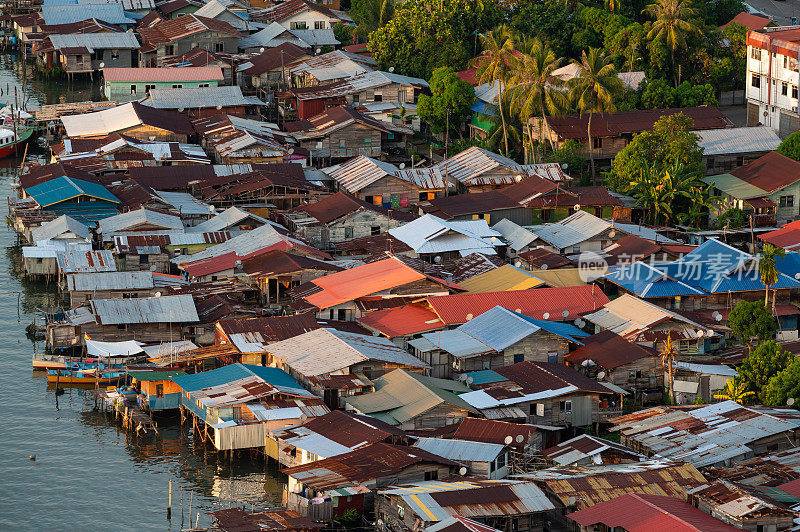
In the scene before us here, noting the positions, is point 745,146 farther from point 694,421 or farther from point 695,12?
point 694,421

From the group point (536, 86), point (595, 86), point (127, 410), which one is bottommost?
point (127, 410)

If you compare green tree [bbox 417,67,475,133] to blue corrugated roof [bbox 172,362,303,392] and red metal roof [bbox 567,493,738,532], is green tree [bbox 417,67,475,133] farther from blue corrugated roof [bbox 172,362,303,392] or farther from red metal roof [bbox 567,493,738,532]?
red metal roof [bbox 567,493,738,532]

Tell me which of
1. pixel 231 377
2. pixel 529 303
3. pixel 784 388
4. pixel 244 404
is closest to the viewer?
pixel 244 404

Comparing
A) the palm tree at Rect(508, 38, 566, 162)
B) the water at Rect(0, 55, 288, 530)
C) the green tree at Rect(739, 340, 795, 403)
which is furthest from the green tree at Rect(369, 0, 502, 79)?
the green tree at Rect(739, 340, 795, 403)

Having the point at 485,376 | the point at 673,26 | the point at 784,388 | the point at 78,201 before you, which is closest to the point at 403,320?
the point at 485,376

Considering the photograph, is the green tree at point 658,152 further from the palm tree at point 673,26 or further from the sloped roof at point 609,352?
the sloped roof at point 609,352

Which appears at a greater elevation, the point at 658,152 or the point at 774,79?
the point at 774,79

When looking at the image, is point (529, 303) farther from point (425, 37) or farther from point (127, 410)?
point (425, 37)

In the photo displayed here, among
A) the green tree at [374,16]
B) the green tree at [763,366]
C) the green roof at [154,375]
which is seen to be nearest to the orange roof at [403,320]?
the green roof at [154,375]
